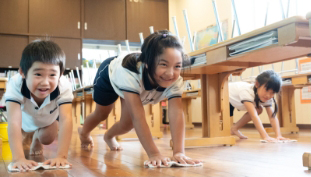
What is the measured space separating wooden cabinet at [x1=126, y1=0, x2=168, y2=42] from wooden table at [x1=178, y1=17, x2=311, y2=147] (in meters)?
4.57

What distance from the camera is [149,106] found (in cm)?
297

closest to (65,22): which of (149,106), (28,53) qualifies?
(149,106)

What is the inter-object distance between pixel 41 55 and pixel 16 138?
13.1 inches

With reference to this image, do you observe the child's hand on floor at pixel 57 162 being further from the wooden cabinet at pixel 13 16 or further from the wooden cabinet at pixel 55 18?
the wooden cabinet at pixel 13 16

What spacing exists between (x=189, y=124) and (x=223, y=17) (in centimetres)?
191

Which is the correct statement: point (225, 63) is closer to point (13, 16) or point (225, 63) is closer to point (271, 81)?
point (271, 81)

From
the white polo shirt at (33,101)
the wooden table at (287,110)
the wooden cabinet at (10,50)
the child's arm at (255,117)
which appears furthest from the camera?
the wooden cabinet at (10,50)

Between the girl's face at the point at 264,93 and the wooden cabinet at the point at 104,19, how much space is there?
442 cm

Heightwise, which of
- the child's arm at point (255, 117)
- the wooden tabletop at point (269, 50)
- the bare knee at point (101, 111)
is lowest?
the child's arm at point (255, 117)

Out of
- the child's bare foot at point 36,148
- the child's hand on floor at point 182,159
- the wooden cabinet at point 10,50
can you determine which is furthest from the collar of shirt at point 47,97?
the wooden cabinet at point 10,50

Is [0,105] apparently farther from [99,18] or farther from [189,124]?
[99,18]

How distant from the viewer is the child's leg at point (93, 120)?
6.06ft

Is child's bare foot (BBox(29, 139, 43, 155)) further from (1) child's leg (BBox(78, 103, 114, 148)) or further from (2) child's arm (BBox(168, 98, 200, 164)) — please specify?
(2) child's arm (BBox(168, 98, 200, 164))

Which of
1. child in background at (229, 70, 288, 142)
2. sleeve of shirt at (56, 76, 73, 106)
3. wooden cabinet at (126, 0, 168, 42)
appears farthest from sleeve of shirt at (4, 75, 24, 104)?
wooden cabinet at (126, 0, 168, 42)
